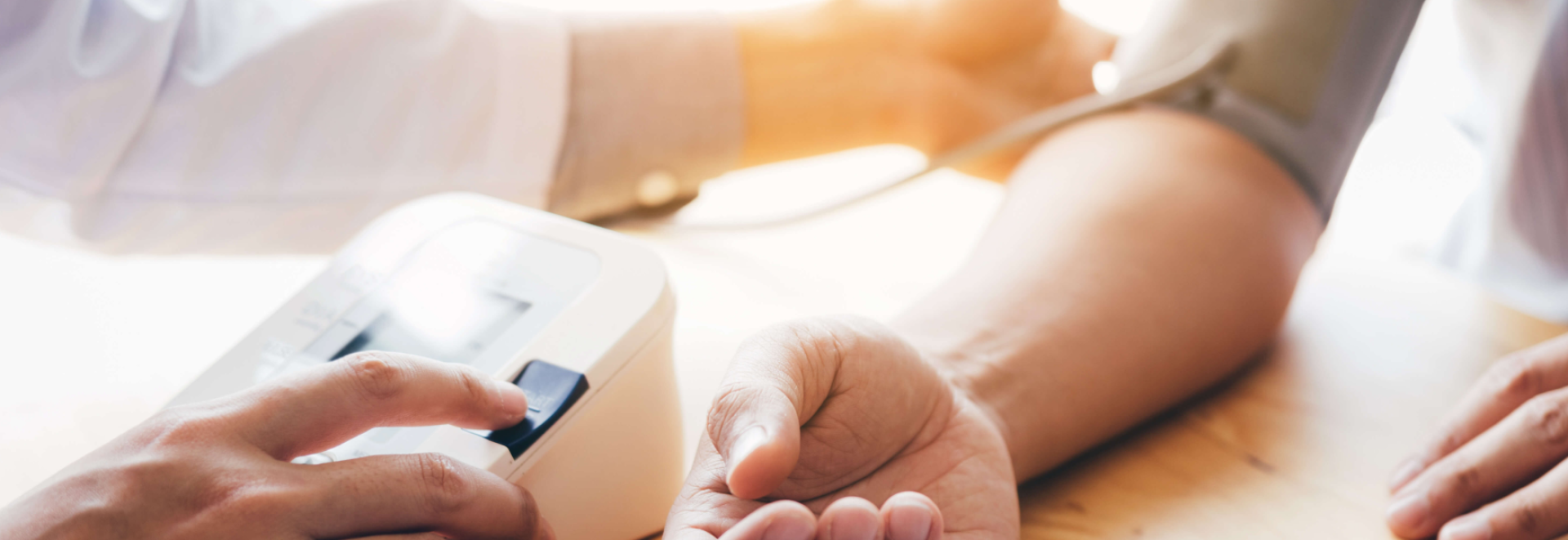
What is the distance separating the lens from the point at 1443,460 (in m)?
0.45

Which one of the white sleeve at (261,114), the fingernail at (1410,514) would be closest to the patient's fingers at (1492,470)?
the fingernail at (1410,514)

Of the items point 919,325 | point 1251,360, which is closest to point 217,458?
point 919,325

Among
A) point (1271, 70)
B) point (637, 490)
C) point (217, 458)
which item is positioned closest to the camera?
point (217, 458)

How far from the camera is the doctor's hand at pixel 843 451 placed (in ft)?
0.98

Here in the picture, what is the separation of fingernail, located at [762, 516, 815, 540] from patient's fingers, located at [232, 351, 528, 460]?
131 mm

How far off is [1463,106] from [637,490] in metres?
0.68

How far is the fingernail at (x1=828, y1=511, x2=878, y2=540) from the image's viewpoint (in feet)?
0.97

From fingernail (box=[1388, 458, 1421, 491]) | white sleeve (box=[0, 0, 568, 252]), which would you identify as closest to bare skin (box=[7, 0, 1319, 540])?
fingernail (box=[1388, 458, 1421, 491])

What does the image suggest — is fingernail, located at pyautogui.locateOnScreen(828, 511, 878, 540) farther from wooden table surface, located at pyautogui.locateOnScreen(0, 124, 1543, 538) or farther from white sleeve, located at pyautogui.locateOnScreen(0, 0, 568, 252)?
white sleeve, located at pyautogui.locateOnScreen(0, 0, 568, 252)

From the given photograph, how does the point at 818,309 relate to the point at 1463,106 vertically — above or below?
below

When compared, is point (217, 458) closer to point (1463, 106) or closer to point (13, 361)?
point (13, 361)

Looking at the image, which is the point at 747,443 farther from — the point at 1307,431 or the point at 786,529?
the point at 1307,431

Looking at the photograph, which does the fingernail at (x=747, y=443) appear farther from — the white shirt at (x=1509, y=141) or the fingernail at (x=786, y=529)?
the white shirt at (x=1509, y=141)

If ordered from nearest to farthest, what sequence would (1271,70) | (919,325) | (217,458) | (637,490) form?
(217,458) < (637,490) < (919,325) < (1271,70)
